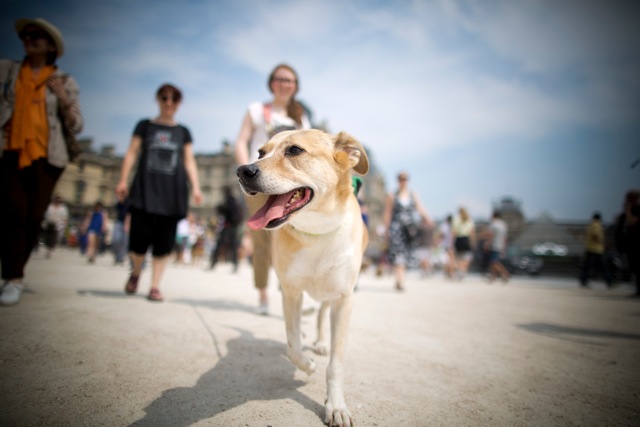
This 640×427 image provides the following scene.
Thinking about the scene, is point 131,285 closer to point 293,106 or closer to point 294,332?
point 293,106

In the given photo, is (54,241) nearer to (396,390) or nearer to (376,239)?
(396,390)

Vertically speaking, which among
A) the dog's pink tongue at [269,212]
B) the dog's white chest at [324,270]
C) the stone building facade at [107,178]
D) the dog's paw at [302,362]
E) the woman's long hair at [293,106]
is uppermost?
the stone building facade at [107,178]

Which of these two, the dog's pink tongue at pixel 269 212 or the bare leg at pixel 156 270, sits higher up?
the dog's pink tongue at pixel 269 212

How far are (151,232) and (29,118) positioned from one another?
1737mm

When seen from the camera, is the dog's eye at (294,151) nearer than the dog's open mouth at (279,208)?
Answer: No

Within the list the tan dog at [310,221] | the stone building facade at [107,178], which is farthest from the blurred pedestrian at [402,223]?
the stone building facade at [107,178]

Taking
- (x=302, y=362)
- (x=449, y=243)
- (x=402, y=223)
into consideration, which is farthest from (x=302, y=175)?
(x=449, y=243)

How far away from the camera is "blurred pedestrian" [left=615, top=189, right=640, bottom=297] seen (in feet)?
15.3

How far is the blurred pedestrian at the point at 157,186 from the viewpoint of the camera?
13.3ft

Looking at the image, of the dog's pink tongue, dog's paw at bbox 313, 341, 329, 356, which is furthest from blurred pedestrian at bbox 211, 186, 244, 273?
the dog's pink tongue

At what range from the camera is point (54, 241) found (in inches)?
454

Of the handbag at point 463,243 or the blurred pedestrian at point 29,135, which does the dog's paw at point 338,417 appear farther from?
the handbag at point 463,243

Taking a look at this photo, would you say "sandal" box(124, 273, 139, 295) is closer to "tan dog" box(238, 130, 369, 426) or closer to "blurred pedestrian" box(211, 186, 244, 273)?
"tan dog" box(238, 130, 369, 426)

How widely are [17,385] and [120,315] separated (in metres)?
1.53
